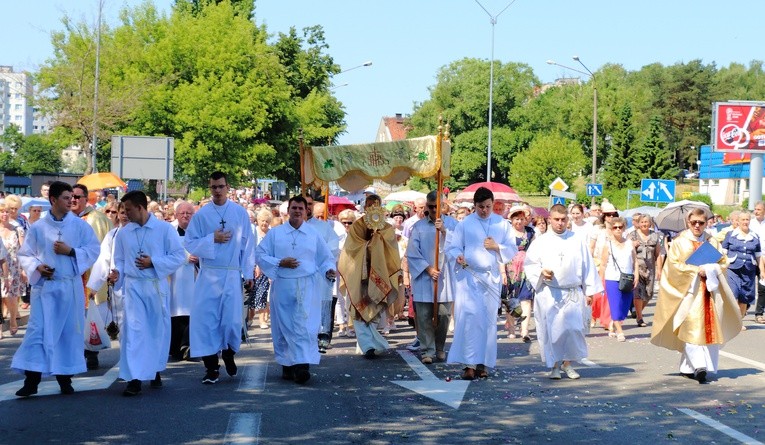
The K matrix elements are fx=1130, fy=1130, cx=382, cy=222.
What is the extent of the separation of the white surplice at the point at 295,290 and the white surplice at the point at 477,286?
1.41 m

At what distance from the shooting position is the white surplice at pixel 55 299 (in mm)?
9602

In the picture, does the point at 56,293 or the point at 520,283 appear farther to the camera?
the point at 520,283

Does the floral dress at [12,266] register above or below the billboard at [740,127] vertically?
below

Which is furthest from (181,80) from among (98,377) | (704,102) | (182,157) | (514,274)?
(704,102)

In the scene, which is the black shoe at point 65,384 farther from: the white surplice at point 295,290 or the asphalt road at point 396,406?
the white surplice at point 295,290

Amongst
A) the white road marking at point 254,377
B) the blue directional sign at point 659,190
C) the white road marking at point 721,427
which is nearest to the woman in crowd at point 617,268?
the white road marking at point 254,377

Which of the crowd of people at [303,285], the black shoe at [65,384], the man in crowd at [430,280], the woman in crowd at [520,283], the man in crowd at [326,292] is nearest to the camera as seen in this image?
the black shoe at [65,384]

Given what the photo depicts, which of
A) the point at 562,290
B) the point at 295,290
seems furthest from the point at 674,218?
the point at 295,290

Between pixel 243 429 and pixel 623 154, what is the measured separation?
8044 centimetres

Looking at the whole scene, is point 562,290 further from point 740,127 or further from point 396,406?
point 740,127

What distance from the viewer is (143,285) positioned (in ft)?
32.9

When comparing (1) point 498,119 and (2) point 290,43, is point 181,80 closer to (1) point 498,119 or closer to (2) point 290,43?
(2) point 290,43

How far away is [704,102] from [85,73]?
228ft

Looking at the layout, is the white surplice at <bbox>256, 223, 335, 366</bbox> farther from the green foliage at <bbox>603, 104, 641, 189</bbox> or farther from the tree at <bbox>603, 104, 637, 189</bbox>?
Answer: the tree at <bbox>603, 104, 637, 189</bbox>
